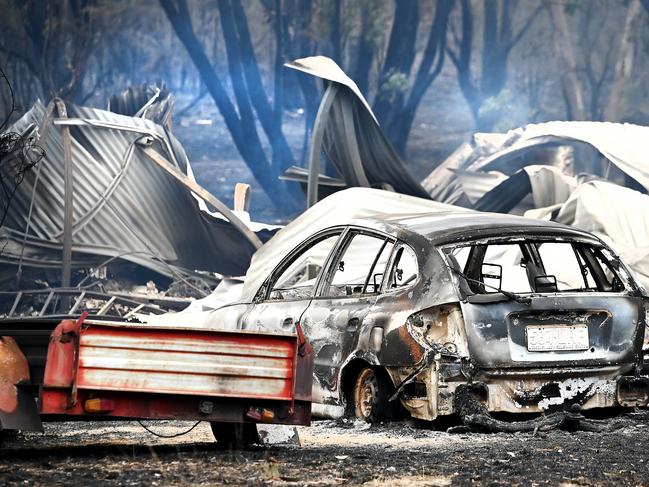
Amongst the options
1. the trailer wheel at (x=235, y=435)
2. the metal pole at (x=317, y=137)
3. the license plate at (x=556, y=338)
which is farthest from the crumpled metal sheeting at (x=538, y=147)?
the trailer wheel at (x=235, y=435)

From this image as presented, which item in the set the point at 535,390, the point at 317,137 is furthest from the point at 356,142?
the point at 535,390

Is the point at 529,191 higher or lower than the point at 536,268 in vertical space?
higher

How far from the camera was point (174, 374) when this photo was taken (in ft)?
18.3

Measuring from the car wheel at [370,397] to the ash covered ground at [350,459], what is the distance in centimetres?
7

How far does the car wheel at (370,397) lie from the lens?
6.67 meters

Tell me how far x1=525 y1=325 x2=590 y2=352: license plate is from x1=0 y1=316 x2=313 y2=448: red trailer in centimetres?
140

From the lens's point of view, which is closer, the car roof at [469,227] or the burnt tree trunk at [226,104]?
the car roof at [469,227]

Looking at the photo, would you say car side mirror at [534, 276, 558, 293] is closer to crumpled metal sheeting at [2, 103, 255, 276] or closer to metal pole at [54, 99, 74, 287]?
metal pole at [54, 99, 74, 287]

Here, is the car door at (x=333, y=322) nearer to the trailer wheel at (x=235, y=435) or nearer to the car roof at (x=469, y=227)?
the car roof at (x=469, y=227)

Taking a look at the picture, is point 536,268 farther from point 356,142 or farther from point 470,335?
point 356,142

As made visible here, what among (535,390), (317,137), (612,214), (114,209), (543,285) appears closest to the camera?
(535,390)

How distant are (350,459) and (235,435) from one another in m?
0.84

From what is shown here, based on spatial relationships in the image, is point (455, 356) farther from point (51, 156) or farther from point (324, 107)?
point (51, 156)

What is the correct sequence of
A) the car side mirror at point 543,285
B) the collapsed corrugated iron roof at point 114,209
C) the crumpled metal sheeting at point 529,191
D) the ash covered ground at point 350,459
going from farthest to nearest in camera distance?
1. the collapsed corrugated iron roof at point 114,209
2. the crumpled metal sheeting at point 529,191
3. the car side mirror at point 543,285
4. the ash covered ground at point 350,459
